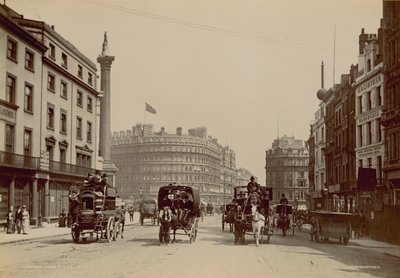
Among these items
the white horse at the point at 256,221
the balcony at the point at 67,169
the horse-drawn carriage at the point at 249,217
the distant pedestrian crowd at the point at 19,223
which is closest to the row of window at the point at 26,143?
the balcony at the point at 67,169

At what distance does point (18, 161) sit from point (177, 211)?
14665 mm

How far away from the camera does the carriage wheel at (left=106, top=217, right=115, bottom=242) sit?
22.2 metres

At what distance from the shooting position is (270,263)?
49.8 feet

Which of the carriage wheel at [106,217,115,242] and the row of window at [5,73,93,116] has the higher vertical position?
the row of window at [5,73,93,116]

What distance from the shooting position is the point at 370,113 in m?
37.8

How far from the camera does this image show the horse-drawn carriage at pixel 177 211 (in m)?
21.3

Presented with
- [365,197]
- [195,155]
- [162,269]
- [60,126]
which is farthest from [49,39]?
[195,155]

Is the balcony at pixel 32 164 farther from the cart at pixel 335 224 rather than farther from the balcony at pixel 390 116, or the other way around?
the balcony at pixel 390 116

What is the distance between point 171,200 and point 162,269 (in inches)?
336

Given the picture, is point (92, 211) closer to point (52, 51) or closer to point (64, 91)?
point (52, 51)

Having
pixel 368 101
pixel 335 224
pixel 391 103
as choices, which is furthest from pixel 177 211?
pixel 368 101

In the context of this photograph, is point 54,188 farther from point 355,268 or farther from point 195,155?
point 195,155

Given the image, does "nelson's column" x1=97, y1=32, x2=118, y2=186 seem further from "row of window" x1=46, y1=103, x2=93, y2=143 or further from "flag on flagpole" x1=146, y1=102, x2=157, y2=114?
"flag on flagpole" x1=146, y1=102, x2=157, y2=114

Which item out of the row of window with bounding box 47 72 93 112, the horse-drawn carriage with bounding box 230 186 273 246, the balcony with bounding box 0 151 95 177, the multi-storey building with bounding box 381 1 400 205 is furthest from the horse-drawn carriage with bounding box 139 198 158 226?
the horse-drawn carriage with bounding box 230 186 273 246
